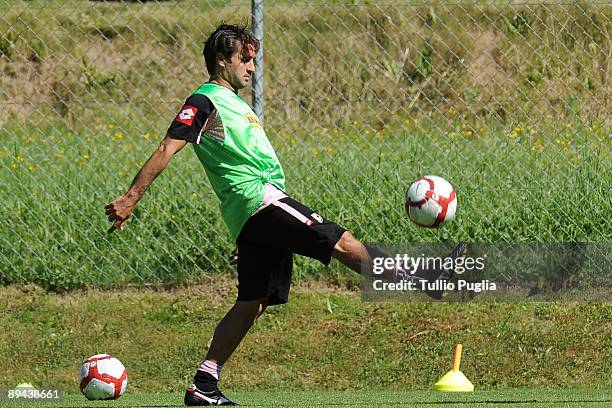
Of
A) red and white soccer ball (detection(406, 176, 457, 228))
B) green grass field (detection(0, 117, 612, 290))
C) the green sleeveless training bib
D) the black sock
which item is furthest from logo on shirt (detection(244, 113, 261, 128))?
green grass field (detection(0, 117, 612, 290))

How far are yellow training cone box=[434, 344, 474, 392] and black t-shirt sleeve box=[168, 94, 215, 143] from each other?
232cm

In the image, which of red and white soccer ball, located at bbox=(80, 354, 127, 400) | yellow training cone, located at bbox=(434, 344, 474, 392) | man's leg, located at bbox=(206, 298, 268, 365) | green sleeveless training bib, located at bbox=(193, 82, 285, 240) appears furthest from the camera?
yellow training cone, located at bbox=(434, 344, 474, 392)

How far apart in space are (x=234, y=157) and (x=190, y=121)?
31 cm

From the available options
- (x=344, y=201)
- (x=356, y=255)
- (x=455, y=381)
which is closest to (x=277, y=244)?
(x=356, y=255)

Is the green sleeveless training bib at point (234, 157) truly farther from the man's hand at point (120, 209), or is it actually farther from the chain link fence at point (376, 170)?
the chain link fence at point (376, 170)

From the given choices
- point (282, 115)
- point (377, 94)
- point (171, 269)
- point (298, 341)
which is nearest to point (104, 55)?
point (282, 115)

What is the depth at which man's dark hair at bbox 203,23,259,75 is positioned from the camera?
608 cm

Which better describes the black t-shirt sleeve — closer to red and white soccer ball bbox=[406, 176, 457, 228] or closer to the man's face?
the man's face

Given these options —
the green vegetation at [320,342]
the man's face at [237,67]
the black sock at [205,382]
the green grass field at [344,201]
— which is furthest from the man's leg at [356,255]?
the green grass field at [344,201]

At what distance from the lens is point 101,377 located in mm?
6312

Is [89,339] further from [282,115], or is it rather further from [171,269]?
[282,115]

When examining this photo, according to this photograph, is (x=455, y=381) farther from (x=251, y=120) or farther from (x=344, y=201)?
(x=251, y=120)

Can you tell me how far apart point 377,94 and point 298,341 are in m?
2.91

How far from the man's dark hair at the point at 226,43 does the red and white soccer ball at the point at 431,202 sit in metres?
1.16
